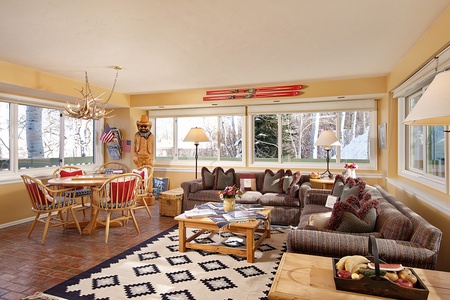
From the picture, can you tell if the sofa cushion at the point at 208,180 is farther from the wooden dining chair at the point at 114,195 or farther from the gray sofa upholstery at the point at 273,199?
the wooden dining chair at the point at 114,195

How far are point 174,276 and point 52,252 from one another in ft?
5.59

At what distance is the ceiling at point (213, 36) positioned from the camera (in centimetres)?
230

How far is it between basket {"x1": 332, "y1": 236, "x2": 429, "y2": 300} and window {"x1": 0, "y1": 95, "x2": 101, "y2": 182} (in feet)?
17.0

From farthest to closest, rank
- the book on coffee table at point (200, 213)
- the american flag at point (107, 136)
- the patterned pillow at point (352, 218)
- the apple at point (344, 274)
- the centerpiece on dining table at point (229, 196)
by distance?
1. the american flag at point (107, 136)
2. the centerpiece on dining table at point (229, 196)
3. the book on coffee table at point (200, 213)
4. the patterned pillow at point (352, 218)
5. the apple at point (344, 274)

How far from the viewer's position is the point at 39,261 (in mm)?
3035

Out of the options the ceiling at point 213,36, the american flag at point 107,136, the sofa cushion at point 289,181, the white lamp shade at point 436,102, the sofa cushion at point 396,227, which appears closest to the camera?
the white lamp shade at point 436,102

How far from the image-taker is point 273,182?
4.89 meters

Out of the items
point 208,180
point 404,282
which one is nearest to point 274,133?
point 208,180

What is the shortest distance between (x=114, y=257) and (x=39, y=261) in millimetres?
798

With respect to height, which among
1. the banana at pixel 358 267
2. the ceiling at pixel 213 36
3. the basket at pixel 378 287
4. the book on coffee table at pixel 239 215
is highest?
the ceiling at pixel 213 36

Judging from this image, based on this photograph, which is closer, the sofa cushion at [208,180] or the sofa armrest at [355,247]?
the sofa armrest at [355,247]

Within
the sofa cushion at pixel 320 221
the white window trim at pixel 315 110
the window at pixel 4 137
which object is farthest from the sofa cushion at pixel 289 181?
the window at pixel 4 137

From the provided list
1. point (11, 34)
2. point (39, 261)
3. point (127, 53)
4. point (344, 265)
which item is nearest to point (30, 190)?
point (39, 261)

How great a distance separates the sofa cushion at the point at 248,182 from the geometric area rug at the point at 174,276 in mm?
1623
